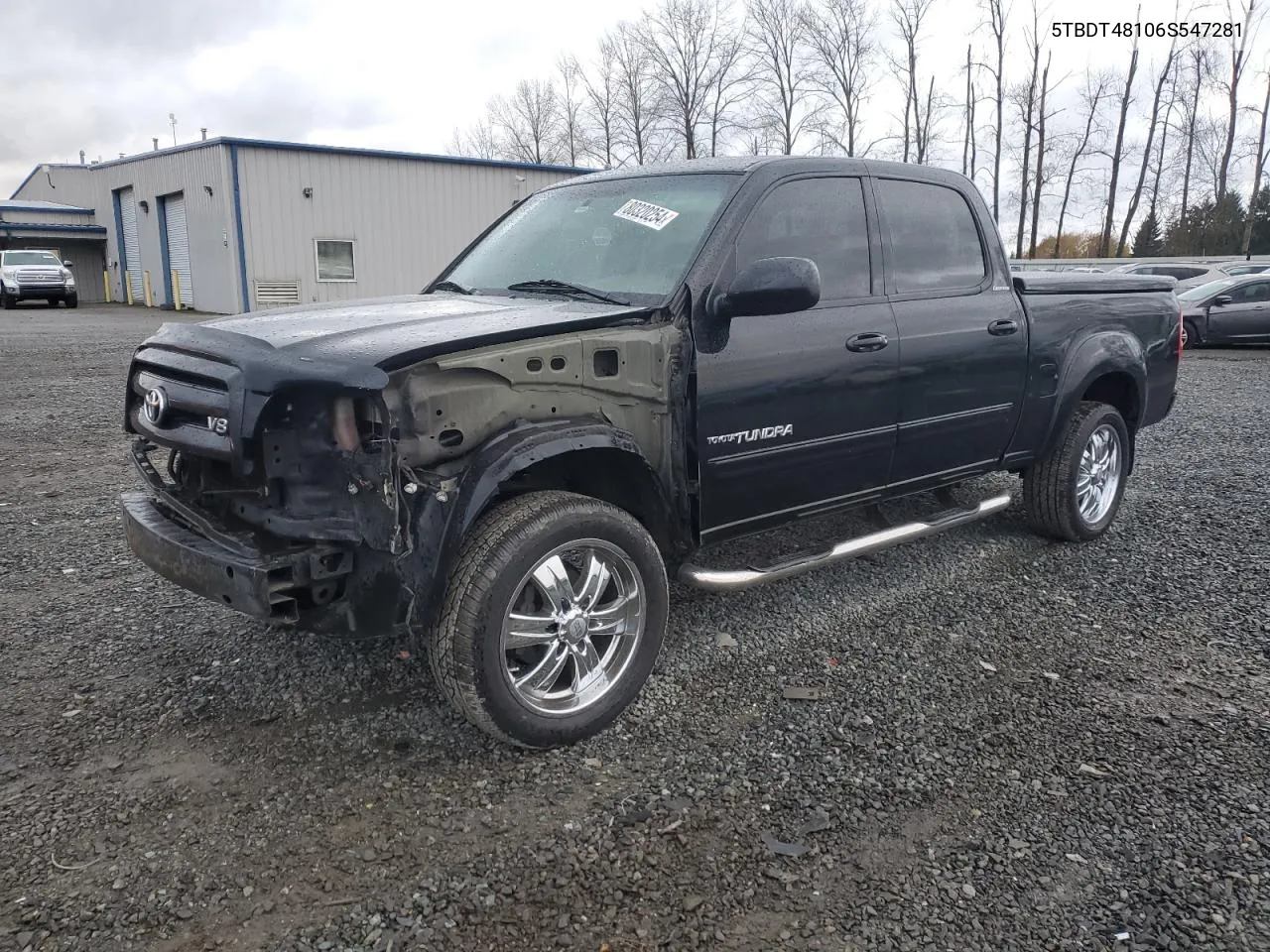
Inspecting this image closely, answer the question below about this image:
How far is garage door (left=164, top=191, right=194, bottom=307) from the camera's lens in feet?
89.8

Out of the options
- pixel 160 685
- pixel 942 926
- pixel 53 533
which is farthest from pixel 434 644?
pixel 53 533

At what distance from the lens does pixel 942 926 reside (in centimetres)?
234

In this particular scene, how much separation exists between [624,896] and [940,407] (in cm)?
275

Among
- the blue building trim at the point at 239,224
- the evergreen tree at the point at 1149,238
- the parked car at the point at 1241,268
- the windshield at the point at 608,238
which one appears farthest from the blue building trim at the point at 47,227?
the evergreen tree at the point at 1149,238

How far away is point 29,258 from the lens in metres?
29.0

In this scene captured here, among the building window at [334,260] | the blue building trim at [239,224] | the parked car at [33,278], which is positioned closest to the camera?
the blue building trim at [239,224]

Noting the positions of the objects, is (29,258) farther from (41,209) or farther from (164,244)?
(41,209)

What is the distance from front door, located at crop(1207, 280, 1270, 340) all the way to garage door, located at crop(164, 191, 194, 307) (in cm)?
2521

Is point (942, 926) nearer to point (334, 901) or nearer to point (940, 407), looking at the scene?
point (334, 901)

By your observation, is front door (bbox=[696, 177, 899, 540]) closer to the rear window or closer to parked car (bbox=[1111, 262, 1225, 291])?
the rear window

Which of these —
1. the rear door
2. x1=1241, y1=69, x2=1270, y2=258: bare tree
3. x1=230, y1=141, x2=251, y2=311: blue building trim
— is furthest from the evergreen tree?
the rear door

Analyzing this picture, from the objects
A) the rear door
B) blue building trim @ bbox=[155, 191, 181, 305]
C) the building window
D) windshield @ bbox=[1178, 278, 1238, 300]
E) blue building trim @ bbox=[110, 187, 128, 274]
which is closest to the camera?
the rear door

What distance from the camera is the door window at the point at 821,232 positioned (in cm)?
377

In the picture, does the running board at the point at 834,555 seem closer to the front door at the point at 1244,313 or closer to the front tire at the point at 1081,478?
the front tire at the point at 1081,478
